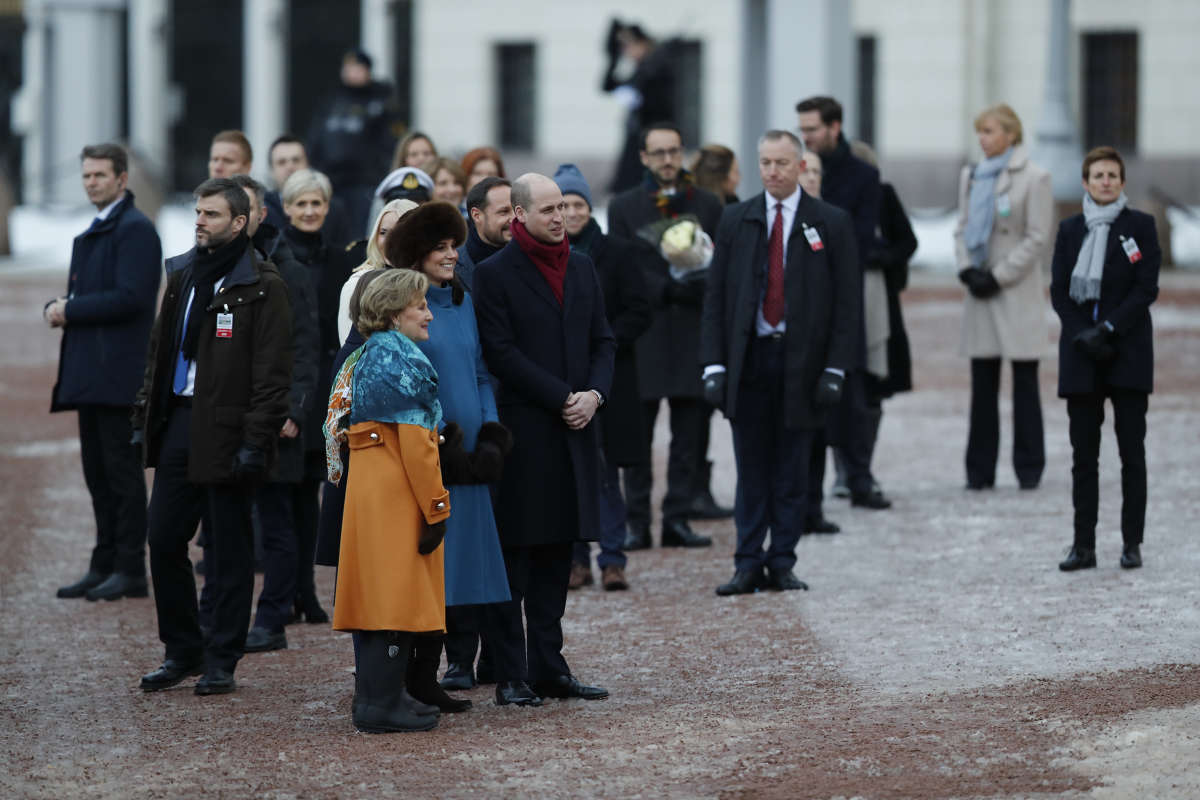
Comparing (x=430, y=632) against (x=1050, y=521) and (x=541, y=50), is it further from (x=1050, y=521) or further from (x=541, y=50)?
(x=541, y=50)

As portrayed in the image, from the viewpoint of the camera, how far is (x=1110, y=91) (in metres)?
35.3

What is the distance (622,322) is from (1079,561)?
91.5 inches

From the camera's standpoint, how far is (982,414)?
1207 cm

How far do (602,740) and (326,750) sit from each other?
88 centimetres

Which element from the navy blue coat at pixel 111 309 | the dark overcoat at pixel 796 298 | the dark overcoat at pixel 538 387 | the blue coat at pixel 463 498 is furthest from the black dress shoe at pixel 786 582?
the navy blue coat at pixel 111 309

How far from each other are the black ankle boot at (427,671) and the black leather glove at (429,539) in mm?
376

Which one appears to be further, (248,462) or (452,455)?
(248,462)

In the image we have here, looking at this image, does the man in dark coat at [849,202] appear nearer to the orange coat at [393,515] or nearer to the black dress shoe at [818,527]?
the black dress shoe at [818,527]

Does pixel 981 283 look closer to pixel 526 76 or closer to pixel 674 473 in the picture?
pixel 674 473

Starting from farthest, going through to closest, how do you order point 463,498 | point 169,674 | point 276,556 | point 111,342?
point 111,342 < point 276,556 < point 169,674 < point 463,498

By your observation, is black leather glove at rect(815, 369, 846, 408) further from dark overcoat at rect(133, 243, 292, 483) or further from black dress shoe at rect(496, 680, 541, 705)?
dark overcoat at rect(133, 243, 292, 483)

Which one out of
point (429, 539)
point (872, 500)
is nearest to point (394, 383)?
point (429, 539)

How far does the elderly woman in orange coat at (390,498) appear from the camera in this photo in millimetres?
6844

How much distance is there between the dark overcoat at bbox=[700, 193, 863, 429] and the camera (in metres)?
9.25
